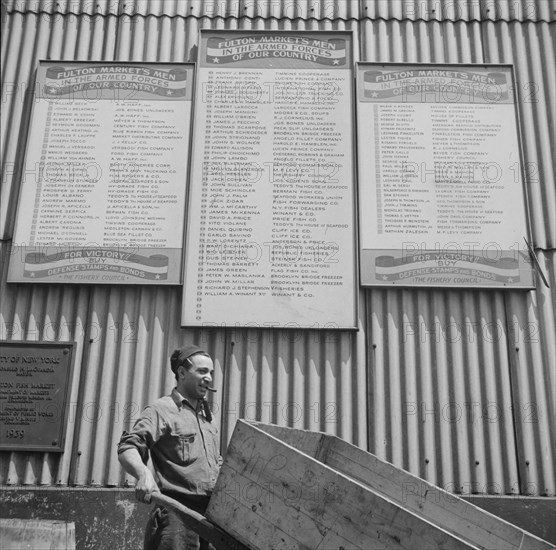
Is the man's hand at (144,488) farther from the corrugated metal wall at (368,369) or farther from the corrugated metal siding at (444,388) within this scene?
the corrugated metal siding at (444,388)

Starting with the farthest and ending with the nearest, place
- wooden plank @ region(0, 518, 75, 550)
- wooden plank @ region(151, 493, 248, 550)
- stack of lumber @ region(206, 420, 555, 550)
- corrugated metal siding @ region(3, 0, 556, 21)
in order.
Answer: corrugated metal siding @ region(3, 0, 556, 21) < wooden plank @ region(0, 518, 75, 550) < wooden plank @ region(151, 493, 248, 550) < stack of lumber @ region(206, 420, 555, 550)

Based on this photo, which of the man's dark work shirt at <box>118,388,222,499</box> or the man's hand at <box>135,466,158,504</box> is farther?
the man's dark work shirt at <box>118,388,222,499</box>

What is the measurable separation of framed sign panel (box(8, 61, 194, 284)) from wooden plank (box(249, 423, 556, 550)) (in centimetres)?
290

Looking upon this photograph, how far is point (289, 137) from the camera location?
7445 mm

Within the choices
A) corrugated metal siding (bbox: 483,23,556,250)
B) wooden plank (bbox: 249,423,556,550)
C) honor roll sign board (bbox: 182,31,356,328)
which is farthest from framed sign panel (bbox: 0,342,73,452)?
corrugated metal siding (bbox: 483,23,556,250)

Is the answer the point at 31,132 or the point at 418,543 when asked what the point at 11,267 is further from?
the point at 418,543

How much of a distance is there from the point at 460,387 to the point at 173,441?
3.41 metres

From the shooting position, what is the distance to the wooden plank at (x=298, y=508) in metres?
3.21

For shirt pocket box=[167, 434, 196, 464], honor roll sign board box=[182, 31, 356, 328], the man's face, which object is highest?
honor roll sign board box=[182, 31, 356, 328]

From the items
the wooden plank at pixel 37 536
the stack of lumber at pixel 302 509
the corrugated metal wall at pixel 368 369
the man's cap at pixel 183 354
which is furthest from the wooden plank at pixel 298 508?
the corrugated metal wall at pixel 368 369

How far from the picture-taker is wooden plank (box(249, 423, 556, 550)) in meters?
4.06

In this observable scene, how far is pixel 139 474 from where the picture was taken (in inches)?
148

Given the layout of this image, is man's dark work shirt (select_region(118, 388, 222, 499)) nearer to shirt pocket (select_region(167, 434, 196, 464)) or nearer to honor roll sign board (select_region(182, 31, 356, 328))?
shirt pocket (select_region(167, 434, 196, 464))

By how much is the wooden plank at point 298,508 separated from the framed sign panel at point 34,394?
3.37 m
